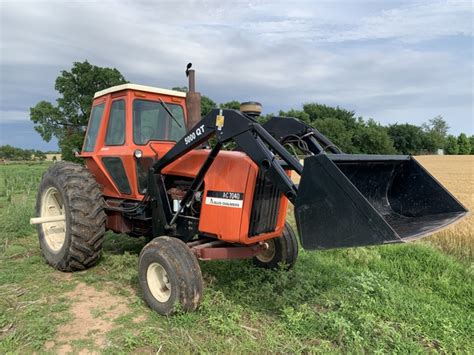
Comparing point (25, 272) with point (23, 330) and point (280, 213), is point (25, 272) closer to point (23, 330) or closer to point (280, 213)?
point (23, 330)

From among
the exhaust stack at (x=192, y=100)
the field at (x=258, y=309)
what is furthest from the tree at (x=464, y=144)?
the exhaust stack at (x=192, y=100)

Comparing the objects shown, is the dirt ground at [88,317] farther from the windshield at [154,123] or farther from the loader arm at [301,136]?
the loader arm at [301,136]

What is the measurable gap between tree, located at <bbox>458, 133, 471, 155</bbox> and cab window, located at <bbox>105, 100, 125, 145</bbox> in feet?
273

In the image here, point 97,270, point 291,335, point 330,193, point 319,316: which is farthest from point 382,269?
point 97,270

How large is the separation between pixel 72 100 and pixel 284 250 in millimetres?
31541

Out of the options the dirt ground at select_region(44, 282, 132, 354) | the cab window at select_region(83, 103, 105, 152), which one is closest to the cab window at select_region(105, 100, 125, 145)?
the cab window at select_region(83, 103, 105, 152)

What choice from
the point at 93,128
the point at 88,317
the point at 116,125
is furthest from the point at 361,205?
the point at 93,128

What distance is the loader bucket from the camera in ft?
8.86

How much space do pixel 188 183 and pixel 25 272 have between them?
2453 millimetres

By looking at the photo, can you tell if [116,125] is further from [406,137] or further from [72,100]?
[406,137]

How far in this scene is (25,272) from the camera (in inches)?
191

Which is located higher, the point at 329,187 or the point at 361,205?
the point at 329,187

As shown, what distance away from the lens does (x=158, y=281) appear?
3904mm

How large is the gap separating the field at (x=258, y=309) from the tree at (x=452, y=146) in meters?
79.9
